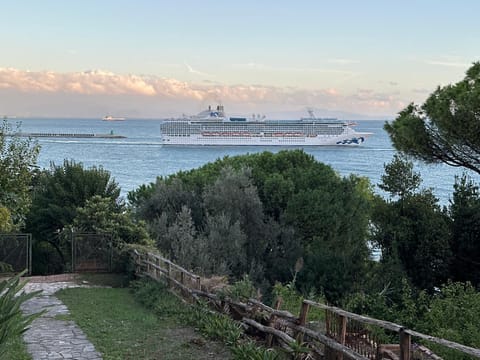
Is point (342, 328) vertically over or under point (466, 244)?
over

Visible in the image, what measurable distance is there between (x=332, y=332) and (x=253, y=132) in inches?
3750

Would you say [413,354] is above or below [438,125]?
below

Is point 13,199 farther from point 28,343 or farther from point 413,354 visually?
point 413,354

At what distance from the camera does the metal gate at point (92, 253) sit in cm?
1443

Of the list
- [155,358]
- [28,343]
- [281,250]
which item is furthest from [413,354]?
[281,250]

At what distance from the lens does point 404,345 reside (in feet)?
15.8

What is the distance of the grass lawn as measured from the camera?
7203mm

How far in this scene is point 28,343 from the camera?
755 centimetres

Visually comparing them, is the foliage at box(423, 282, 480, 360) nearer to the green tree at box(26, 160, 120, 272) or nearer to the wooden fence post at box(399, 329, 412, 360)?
the wooden fence post at box(399, 329, 412, 360)

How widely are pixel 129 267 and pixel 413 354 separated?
9.54 m

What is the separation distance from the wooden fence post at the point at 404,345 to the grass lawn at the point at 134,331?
2.73m

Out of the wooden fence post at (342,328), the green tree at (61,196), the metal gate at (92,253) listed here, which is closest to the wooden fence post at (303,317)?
the wooden fence post at (342,328)

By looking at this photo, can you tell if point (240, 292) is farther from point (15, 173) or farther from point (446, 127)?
point (15, 173)

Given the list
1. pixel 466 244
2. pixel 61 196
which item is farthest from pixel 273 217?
pixel 61 196
